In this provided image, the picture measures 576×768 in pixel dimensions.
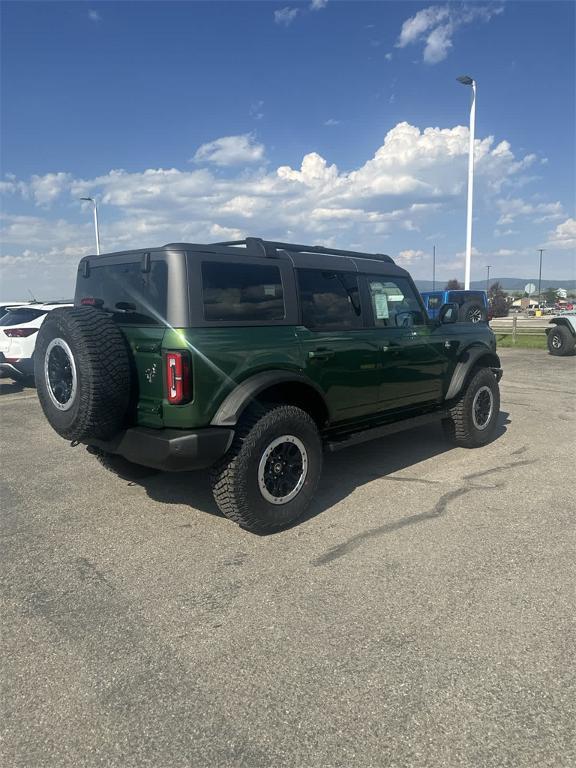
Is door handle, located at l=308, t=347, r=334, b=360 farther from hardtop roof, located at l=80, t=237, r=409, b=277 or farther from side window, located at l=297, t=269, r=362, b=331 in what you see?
hardtop roof, located at l=80, t=237, r=409, b=277

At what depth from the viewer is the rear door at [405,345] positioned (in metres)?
4.84

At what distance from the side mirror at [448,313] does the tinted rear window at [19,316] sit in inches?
294

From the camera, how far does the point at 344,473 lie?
5160 millimetres

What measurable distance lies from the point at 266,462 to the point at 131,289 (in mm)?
1543

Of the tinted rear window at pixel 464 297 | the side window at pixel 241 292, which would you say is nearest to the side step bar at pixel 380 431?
the side window at pixel 241 292

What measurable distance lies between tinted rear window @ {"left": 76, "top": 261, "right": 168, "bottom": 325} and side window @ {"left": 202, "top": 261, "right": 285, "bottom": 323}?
29 cm

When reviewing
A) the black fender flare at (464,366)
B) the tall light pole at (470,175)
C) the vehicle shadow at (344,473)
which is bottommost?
the vehicle shadow at (344,473)

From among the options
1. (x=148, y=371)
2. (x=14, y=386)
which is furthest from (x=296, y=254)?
(x=14, y=386)

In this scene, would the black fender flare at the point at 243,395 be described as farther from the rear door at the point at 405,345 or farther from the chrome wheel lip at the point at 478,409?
the chrome wheel lip at the point at 478,409

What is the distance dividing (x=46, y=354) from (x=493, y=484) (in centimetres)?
375

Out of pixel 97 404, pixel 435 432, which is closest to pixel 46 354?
pixel 97 404

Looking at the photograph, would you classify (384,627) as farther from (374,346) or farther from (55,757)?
(374,346)

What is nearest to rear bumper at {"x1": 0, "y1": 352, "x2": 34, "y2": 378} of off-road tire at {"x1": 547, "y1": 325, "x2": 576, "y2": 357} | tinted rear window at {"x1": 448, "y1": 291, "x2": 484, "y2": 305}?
off-road tire at {"x1": 547, "y1": 325, "x2": 576, "y2": 357}

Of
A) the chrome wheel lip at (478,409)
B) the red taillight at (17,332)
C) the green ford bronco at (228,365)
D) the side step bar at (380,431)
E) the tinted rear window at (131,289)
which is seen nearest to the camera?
the green ford bronco at (228,365)
